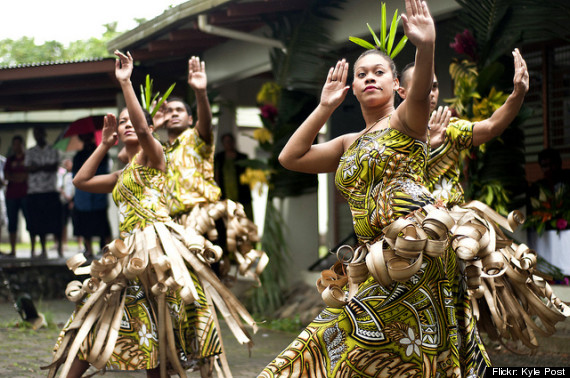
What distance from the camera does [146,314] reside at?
4801 millimetres

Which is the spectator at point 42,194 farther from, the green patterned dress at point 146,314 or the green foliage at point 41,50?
the green foliage at point 41,50

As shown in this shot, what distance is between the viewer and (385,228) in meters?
2.93

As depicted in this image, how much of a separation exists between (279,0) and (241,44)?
86.7 inches

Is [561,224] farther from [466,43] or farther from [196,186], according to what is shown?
[196,186]

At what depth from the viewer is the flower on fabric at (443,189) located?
15.2 ft

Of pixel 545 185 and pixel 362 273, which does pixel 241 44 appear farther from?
pixel 362 273

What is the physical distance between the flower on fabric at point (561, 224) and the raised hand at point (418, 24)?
472 cm

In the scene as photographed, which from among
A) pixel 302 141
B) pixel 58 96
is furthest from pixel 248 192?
pixel 302 141

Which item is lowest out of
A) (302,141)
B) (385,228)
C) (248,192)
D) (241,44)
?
(248,192)

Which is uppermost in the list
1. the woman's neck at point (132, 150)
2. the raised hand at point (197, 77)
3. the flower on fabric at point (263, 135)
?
the raised hand at point (197, 77)

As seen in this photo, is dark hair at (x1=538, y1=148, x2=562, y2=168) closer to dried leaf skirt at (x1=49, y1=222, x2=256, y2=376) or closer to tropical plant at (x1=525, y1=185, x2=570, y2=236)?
tropical plant at (x1=525, y1=185, x2=570, y2=236)

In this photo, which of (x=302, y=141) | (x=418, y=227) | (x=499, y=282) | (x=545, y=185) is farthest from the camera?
(x=545, y=185)

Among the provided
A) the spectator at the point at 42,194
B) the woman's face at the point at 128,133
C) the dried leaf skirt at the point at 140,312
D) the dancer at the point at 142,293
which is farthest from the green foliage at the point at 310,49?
the spectator at the point at 42,194

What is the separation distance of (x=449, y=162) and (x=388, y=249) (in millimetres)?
1931
